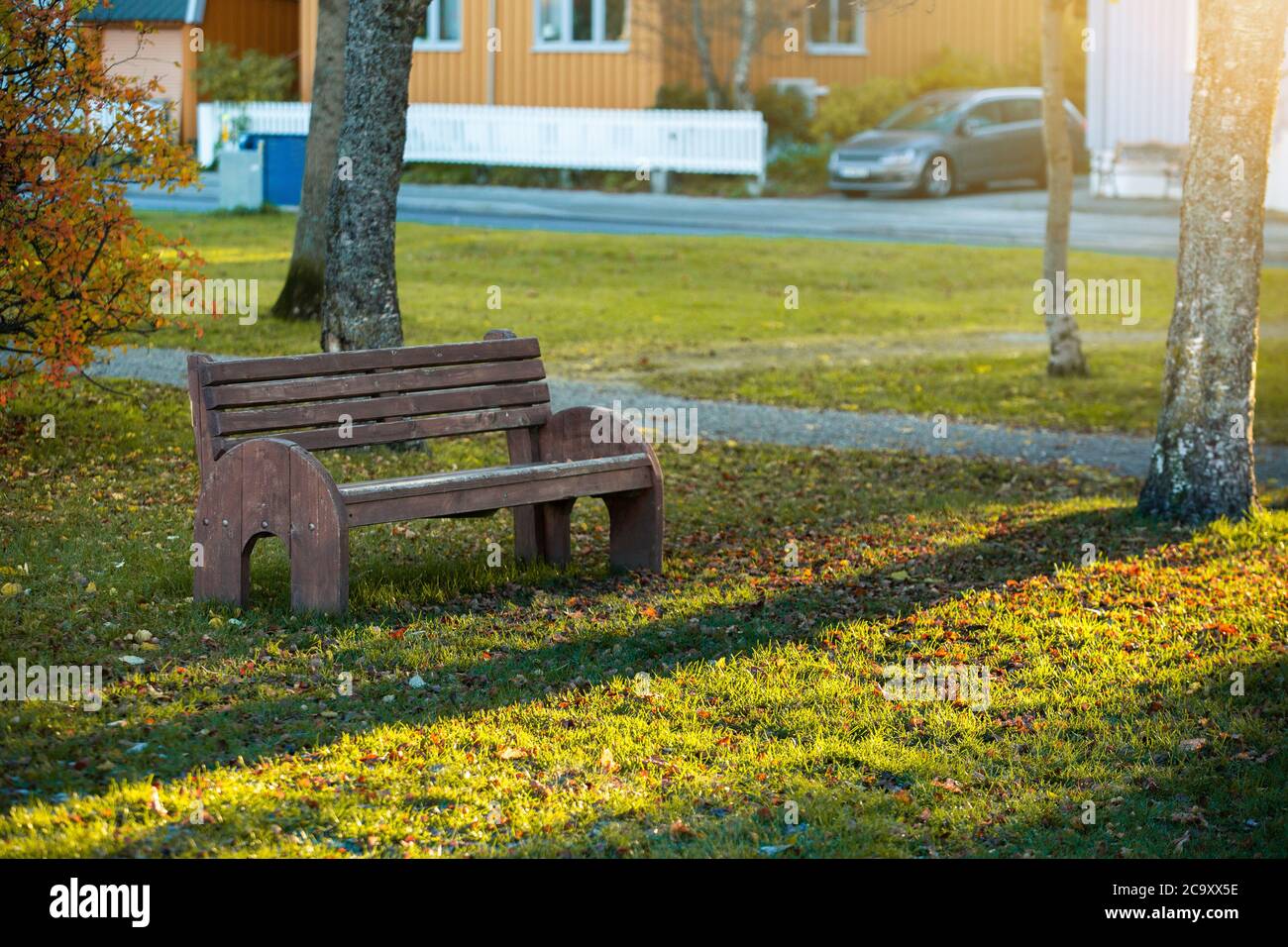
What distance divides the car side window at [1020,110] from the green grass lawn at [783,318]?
29.6ft

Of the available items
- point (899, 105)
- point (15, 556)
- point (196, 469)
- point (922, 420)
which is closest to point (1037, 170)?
point (899, 105)

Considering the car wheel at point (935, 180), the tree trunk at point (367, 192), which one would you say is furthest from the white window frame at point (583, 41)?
the tree trunk at point (367, 192)

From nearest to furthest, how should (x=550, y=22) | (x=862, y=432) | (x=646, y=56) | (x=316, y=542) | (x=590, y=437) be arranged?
(x=316, y=542), (x=590, y=437), (x=862, y=432), (x=646, y=56), (x=550, y=22)

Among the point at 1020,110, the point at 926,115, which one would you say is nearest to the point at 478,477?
Answer: the point at 926,115

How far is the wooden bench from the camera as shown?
21.7 feet

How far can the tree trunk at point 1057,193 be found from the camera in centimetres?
1313

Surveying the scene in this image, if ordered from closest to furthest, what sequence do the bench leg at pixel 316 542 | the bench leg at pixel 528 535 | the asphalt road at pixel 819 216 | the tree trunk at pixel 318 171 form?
the bench leg at pixel 316 542 → the bench leg at pixel 528 535 → the tree trunk at pixel 318 171 → the asphalt road at pixel 819 216

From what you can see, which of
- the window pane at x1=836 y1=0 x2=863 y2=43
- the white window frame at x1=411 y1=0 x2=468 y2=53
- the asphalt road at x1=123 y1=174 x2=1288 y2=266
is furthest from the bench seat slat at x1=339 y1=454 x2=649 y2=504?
the white window frame at x1=411 y1=0 x2=468 y2=53

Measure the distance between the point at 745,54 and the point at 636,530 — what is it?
987 inches
